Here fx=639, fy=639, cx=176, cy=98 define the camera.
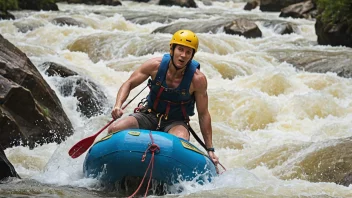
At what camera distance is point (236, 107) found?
10617mm

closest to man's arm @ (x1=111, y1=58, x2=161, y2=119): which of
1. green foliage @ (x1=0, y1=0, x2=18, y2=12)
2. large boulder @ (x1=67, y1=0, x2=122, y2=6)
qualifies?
green foliage @ (x1=0, y1=0, x2=18, y2=12)

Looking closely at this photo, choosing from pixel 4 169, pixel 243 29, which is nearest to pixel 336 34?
pixel 243 29

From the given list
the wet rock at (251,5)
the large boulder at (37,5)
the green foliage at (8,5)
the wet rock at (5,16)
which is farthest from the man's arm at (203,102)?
the wet rock at (251,5)

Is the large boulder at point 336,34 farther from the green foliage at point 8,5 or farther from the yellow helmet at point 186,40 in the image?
the yellow helmet at point 186,40

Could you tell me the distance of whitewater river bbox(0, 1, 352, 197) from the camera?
5621 mm

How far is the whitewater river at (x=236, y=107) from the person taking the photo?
5621 millimetres

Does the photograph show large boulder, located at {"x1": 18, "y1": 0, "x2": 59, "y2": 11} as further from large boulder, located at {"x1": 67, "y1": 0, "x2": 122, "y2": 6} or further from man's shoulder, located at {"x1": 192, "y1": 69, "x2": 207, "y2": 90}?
man's shoulder, located at {"x1": 192, "y1": 69, "x2": 207, "y2": 90}

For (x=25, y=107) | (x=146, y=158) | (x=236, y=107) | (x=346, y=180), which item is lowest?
(x=236, y=107)

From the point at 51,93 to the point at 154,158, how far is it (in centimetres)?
389

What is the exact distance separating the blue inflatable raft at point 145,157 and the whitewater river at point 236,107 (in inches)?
5.9

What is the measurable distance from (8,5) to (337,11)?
10723 millimetres

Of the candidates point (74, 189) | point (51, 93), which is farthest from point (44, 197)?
point (51, 93)

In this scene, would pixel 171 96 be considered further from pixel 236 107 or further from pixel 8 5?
pixel 8 5

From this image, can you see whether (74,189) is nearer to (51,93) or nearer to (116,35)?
(51,93)
